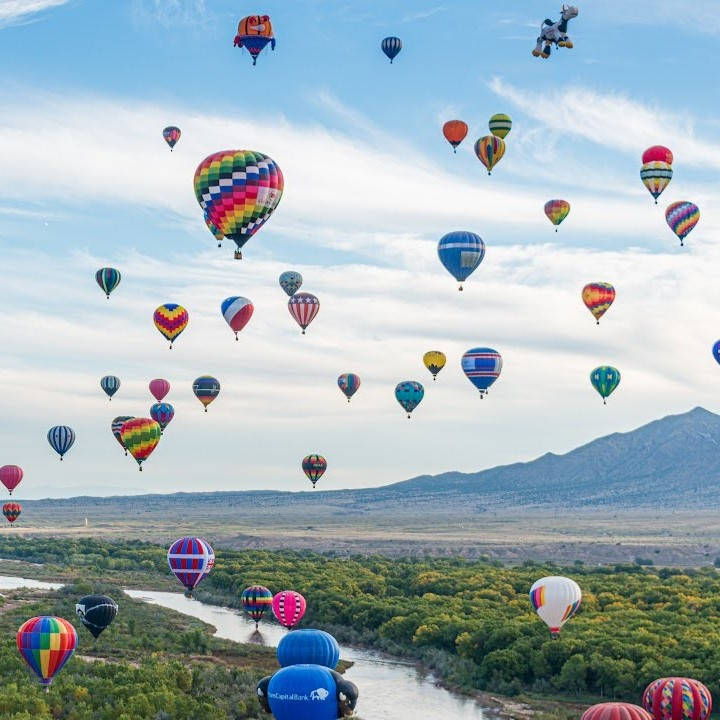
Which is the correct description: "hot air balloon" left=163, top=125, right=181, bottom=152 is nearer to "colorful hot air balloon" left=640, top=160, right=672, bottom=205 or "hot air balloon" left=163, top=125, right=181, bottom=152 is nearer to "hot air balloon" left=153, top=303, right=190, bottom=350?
"hot air balloon" left=153, top=303, right=190, bottom=350

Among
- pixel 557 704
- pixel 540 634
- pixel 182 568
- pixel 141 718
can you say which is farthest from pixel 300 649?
pixel 182 568

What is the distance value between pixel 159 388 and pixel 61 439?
11828 millimetres

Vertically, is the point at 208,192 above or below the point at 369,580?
above

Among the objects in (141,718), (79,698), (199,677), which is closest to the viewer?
(141,718)

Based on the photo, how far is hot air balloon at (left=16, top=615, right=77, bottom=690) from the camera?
1731 inches

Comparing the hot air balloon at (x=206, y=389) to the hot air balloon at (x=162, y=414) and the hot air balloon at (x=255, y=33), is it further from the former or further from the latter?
the hot air balloon at (x=255, y=33)

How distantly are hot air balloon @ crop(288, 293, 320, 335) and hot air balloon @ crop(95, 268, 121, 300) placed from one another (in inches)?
496

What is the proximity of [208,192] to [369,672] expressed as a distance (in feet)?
80.4

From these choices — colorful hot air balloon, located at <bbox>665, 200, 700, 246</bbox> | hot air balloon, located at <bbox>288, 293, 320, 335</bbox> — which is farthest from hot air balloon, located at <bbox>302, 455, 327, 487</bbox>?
colorful hot air balloon, located at <bbox>665, 200, 700, 246</bbox>

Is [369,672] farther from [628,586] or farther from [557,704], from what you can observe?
[628,586]

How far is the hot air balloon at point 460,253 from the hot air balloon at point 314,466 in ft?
82.7

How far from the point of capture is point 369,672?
57094 millimetres

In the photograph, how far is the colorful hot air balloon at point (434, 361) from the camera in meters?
92.2

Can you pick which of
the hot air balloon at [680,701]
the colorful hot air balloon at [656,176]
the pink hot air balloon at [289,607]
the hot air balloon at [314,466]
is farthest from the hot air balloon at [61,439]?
the hot air balloon at [680,701]
